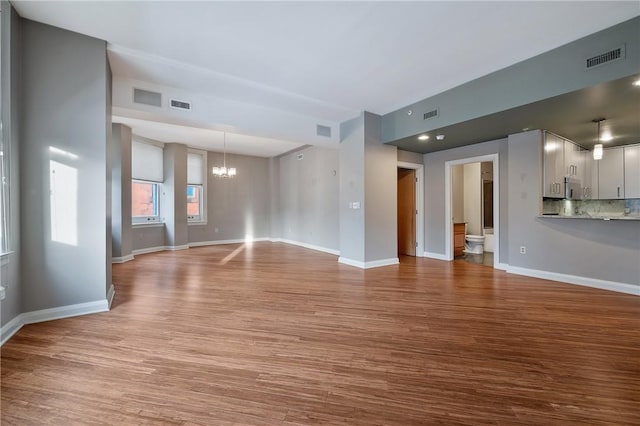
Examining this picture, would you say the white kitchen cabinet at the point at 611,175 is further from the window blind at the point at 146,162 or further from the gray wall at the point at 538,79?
the window blind at the point at 146,162

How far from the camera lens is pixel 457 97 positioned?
383 centimetres

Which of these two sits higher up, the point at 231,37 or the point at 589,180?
the point at 231,37

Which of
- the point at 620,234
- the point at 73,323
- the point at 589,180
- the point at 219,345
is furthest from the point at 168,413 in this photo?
the point at 589,180

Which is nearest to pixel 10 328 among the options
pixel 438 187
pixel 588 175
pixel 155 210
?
pixel 155 210

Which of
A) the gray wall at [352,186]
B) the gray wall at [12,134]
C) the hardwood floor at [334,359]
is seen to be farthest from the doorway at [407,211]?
the gray wall at [12,134]

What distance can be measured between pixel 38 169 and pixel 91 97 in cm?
92

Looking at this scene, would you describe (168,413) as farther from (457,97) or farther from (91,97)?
(457,97)

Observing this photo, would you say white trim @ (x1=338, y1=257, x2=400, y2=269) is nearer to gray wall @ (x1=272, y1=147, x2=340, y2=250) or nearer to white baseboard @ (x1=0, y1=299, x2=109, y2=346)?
gray wall @ (x1=272, y1=147, x2=340, y2=250)

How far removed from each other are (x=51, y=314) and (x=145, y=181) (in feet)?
16.2

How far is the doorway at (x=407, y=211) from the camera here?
628cm

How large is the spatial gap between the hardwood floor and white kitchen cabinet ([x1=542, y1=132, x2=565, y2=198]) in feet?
5.73

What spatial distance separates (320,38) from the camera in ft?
9.07

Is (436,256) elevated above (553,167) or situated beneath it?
situated beneath

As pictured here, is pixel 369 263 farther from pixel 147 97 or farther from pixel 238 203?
pixel 238 203
